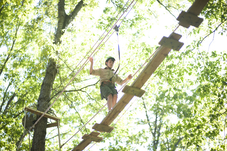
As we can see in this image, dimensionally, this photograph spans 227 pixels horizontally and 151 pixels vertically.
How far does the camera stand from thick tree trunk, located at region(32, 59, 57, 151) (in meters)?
5.43

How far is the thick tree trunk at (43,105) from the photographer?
5432 millimetres

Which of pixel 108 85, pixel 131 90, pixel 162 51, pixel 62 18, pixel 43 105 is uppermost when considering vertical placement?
pixel 62 18

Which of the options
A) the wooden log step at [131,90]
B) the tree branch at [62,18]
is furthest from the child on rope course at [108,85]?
the tree branch at [62,18]

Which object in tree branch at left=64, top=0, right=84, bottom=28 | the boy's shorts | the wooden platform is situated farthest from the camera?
tree branch at left=64, top=0, right=84, bottom=28

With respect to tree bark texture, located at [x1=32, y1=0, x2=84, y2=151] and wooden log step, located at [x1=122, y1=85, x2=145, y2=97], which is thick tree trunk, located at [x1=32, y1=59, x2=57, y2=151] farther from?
wooden log step, located at [x1=122, y1=85, x2=145, y2=97]

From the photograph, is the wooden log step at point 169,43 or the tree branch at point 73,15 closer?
the wooden log step at point 169,43

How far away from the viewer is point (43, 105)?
6.07 metres

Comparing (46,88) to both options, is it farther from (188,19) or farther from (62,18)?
(188,19)

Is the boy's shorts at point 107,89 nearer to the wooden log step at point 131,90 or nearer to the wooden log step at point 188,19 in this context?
the wooden log step at point 131,90

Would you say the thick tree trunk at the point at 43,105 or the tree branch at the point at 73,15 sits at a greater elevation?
the tree branch at the point at 73,15

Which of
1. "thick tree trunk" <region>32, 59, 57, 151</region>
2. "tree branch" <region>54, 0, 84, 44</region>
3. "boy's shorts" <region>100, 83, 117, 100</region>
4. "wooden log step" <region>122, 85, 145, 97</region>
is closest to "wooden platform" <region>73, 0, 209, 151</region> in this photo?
"wooden log step" <region>122, 85, 145, 97</region>

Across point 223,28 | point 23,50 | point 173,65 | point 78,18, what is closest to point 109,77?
point 173,65

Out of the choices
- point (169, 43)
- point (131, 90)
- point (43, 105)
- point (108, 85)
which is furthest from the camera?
point (43, 105)

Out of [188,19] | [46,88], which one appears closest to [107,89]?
[188,19]
